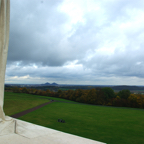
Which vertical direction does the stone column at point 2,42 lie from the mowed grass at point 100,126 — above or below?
above

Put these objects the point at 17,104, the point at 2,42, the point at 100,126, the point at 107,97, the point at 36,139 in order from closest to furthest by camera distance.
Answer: the point at 36,139 → the point at 2,42 → the point at 100,126 → the point at 17,104 → the point at 107,97

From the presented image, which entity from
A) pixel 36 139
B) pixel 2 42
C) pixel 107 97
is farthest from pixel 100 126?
pixel 107 97

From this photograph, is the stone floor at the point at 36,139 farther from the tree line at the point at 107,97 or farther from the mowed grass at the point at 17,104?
the tree line at the point at 107,97

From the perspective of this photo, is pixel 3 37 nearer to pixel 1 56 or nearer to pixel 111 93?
pixel 1 56

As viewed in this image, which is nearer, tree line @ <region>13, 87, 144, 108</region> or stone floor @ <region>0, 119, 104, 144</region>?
stone floor @ <region>0, 119, 104, 144</region>

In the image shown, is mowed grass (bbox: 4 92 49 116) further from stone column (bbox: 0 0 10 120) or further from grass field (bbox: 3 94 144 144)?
stone column (bbox: 0 0 10 120)

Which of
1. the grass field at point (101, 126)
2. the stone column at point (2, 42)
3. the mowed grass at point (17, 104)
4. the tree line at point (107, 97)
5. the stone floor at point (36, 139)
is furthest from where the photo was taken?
the tree line at point (107, 97)

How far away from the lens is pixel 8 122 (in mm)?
5141

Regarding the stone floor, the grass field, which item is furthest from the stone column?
the grass field

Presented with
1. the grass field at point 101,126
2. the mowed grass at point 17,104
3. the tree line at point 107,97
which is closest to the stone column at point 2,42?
the grass field at point 101,126

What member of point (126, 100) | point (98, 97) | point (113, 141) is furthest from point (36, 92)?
point (113, 141)

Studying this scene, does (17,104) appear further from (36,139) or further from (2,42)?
(36,139)

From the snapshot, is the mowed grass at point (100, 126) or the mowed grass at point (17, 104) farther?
the mowed grass at point (17, 104)

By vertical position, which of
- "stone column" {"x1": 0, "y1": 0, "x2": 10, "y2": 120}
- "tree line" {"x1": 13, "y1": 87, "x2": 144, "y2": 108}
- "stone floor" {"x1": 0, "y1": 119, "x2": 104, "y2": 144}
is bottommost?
"tree line" {"x1": 13, "y1": 87, "x2": 144, "y2": 108}
